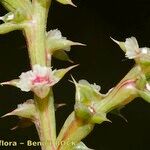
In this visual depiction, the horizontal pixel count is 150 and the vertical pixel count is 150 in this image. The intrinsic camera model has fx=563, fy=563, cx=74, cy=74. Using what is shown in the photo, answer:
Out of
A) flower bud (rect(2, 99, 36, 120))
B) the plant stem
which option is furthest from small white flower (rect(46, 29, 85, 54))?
flower bud (rect(2, 99, 36, 120))

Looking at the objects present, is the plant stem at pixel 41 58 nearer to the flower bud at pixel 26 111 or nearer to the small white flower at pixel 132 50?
the flower bud at pixel 26 111

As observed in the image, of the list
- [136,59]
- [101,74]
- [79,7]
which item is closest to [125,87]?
[136,59]

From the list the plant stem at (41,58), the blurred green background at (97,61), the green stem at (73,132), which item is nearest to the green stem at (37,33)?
the plant stem at (41,58)

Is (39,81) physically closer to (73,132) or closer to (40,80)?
(40,80)

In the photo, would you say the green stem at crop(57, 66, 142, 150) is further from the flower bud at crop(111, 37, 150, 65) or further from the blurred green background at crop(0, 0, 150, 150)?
the blurred green background at crop(0, 0, 150, 150)

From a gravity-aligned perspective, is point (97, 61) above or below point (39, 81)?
above

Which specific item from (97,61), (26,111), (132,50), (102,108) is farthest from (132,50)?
(97,61)
